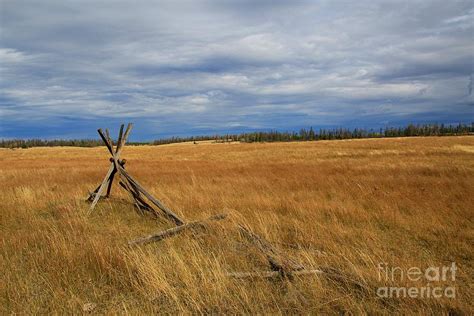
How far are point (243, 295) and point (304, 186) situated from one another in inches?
434

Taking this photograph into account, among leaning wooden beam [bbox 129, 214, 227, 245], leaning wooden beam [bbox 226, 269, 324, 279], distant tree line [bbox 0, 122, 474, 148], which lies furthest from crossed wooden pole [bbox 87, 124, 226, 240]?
distant tree line [bbox 0, 122, 474, 148]

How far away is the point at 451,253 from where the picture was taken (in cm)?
650

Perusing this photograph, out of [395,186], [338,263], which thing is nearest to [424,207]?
[395,186]

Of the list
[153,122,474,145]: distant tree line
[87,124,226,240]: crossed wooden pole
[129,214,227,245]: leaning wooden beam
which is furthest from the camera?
[153,122,474,145]: distant tree line

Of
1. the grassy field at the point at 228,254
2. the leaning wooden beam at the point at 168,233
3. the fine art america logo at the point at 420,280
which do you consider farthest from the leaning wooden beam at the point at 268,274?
the leaning wooden beam at the point at 168,233

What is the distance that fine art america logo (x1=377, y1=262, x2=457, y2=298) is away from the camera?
4543 millimetres

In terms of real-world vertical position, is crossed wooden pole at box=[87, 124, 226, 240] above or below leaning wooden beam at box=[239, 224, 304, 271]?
above

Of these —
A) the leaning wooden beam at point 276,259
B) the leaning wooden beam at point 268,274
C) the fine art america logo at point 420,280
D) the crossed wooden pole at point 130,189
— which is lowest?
the fine art america logo at point 420,280

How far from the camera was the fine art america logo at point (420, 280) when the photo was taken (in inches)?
179

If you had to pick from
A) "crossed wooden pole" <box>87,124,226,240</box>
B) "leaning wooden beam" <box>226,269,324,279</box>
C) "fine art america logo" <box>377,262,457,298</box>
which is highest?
"crossed wooden pole" <box>87,124,226,240</box>

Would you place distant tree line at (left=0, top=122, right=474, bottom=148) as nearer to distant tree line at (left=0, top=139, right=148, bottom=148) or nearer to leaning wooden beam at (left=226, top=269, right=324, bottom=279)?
distant tree line at (left=0, top=139, right=148, bottom=148)

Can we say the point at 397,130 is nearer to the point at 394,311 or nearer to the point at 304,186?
the point at 304,186

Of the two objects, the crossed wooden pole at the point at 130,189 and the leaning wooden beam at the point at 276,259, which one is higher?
the crossed wooden pole at the point at 130,189

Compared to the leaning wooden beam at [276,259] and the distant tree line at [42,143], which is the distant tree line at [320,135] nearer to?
the distant tree line at [42,143]
